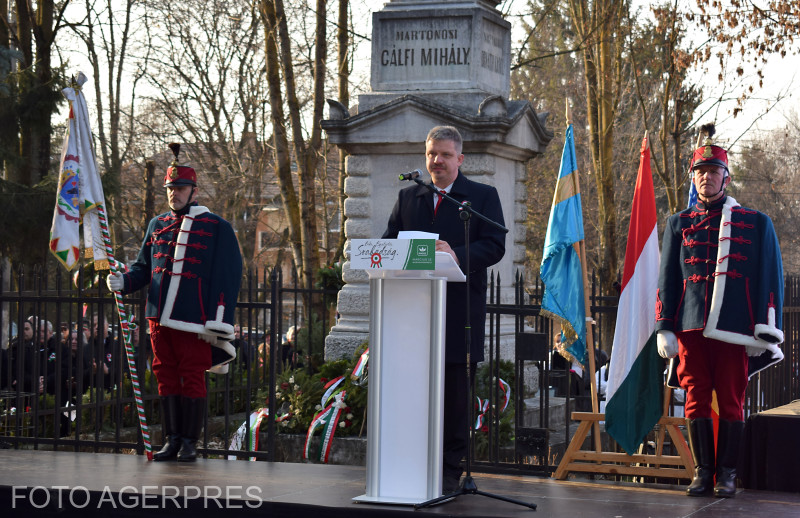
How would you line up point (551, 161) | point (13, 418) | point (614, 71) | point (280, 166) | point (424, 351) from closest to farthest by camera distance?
1. point (424, 351)
2. point (13, 418)
3. point (280, 166)
4. point (614, 71)
5. point (551, 161)

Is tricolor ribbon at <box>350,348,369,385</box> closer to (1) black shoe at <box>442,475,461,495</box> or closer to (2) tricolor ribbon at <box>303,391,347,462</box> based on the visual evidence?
(2) tricolor ribbon at <box>303,391,347,462</box>

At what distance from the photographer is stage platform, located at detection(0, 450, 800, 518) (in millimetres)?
6109

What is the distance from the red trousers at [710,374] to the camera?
657cm

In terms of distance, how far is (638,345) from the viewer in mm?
7270

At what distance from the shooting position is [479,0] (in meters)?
11.8

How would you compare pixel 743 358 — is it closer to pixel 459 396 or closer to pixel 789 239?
pixel 459 396

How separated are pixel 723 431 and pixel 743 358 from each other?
Answer: 0.44 m

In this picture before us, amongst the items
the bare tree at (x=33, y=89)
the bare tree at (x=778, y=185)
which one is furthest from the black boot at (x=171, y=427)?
the bare tree at (x=778, y=185)

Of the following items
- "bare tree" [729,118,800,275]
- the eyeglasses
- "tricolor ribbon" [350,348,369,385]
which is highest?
"bare tree" [729,118,800,275]

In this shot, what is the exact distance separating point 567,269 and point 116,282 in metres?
3.11

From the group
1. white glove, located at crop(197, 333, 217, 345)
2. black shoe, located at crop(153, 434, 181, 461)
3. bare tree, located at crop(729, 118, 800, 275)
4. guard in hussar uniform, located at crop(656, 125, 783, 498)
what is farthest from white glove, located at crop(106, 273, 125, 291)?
bare tree, located at crop(729, 118, 800, 275)

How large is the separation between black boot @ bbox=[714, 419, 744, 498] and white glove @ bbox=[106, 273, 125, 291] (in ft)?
13.5

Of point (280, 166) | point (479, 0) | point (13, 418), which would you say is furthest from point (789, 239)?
point (13, 418)

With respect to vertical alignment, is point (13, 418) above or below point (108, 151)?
below
